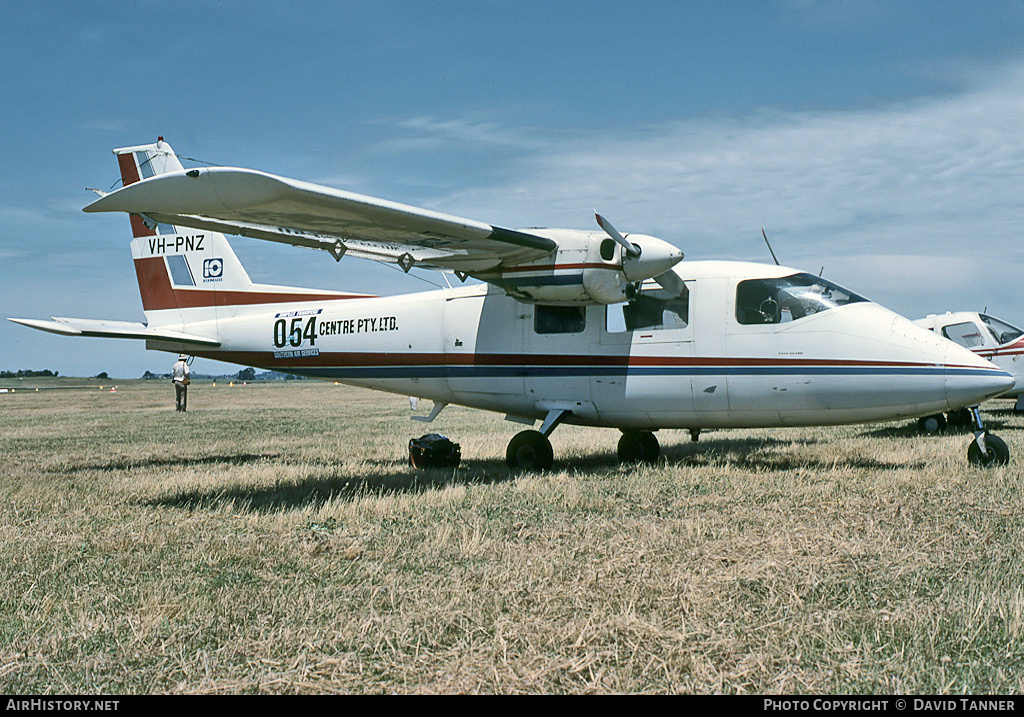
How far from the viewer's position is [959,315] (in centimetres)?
1848

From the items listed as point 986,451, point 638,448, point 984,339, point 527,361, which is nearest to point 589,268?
point 527,361

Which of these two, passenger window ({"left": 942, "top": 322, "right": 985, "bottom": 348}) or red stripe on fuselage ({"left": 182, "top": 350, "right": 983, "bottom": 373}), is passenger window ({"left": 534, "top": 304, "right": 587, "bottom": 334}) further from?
passenger window ({"left": 942, "top": 322, "right": 985, "bottom": 348})

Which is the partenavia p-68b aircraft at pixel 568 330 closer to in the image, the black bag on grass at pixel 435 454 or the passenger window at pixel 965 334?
the black bag on grass at pixel 435 454

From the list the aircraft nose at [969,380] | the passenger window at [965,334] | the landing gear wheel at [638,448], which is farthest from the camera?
the passenger window at [965,334]

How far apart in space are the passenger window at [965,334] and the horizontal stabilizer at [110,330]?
670 inches

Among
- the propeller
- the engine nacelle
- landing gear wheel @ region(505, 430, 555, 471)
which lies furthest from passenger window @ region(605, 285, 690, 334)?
landing gear wheel @ region(505, 430, 555, 471)

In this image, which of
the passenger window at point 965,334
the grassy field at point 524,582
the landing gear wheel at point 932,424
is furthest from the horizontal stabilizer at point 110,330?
the passenger window at point 965,334

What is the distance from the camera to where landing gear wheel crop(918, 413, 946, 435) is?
1692 cm

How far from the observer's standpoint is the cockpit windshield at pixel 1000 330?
58.3ft

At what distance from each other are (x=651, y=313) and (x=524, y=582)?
21.9 feet

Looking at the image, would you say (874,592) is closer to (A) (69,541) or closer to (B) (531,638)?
(B) (531,638)

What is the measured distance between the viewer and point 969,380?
30.8 feet

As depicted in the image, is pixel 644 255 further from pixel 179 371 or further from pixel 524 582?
pixel 179 371

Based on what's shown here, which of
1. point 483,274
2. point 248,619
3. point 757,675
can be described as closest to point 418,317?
point 483,274
